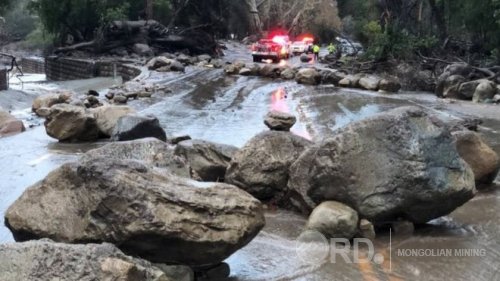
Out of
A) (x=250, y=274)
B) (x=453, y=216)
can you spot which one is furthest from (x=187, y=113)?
(x=250, y=274)

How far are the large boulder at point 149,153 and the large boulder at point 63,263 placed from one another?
443 cm

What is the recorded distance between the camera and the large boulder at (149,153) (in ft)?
29.5

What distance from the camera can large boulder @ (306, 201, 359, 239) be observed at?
24.5 feet

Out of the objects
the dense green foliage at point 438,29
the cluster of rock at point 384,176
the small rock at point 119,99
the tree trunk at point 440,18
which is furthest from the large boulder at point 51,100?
the tree trunk at point 440,18

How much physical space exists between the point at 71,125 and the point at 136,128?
1.96 meters

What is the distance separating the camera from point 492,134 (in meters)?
15.8

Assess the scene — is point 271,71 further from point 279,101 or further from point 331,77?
point 279,101

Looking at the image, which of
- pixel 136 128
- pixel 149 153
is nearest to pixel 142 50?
pixel 136 128

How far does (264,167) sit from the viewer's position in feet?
30.6

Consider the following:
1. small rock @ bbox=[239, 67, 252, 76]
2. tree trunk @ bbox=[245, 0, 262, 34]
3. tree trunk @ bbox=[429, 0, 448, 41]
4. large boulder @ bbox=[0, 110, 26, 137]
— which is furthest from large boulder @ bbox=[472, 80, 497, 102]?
tree trunk @ bbox=[245, 0, 262, 34]

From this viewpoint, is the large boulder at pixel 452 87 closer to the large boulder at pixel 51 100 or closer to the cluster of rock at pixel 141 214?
the large boulder at pixel 51 100

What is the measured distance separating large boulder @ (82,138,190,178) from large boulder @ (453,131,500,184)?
430cm

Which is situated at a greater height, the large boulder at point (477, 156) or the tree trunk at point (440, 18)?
the tree trunk at point (440, 18)

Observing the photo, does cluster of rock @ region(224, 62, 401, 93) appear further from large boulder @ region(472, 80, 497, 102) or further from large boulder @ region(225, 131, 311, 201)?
large boulder @ region(225, 131, 311, 201)
